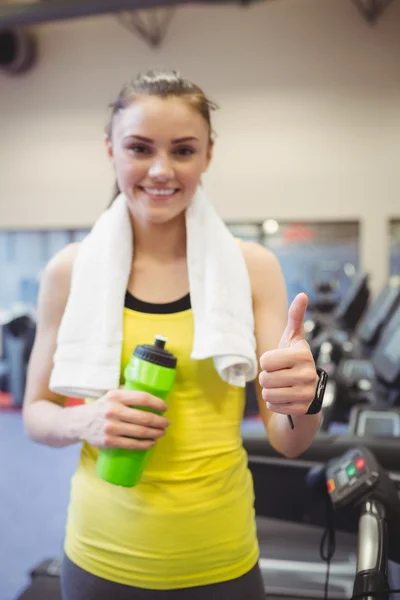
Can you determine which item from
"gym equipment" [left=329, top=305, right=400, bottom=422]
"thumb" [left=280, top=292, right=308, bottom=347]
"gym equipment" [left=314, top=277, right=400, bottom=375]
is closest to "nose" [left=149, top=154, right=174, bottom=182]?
"thumb" [left=280, top=292, right=308, bottom=347]

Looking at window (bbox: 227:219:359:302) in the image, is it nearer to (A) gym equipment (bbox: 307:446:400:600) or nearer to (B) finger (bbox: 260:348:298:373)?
(A) gym equipment (bbox: 307:446:400:600)

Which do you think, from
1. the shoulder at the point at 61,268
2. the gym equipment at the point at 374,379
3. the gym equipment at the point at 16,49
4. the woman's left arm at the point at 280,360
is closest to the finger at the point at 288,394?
the woman's left arm at the point at 280,360

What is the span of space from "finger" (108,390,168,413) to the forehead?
43cm

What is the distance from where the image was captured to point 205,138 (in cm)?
99

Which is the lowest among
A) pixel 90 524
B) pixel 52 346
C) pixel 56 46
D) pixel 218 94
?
pixel 90 524

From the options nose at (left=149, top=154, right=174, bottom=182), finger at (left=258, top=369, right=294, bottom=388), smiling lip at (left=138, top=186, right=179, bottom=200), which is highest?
nose at (left=149, top=154, right=174, bottom=182)

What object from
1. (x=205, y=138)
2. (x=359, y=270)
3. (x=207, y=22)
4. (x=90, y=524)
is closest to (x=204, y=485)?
A: (x=90, y=524)

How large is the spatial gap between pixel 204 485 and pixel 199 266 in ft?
1.25

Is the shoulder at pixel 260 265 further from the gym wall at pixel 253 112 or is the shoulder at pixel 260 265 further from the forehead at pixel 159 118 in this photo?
the gym wall at pixel 253 112

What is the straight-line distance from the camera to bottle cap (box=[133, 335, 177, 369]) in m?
0.83

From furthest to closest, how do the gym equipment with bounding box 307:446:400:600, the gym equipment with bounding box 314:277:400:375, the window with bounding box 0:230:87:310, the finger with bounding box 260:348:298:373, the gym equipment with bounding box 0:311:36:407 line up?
the window with bounding box 0:230:87:310, the gym equipment with bounding box 0:311:36:407, the gym equipment with bounding box 314:277:400:375, the gym equipment with bounding box 307:446:400:600, the finger with bounding box 260:348:298:373

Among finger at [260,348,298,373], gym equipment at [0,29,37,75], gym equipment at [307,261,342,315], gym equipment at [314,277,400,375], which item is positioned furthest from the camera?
gym equipment at [0,29,37,75]

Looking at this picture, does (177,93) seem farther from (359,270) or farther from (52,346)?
(359,270)

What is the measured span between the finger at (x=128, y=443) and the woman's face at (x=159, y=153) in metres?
0.39
